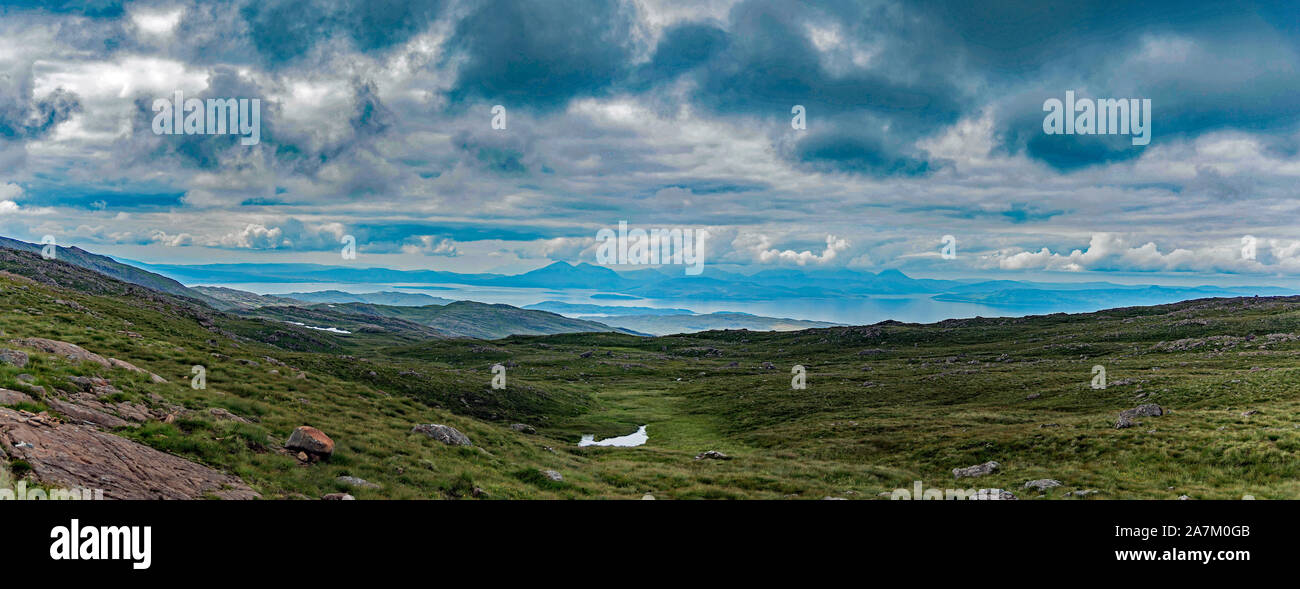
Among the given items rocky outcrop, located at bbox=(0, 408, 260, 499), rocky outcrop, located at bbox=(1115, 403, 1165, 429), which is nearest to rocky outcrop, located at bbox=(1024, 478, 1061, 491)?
rocky outcrop, located at bbox=(1115, 403, 1165, 429)

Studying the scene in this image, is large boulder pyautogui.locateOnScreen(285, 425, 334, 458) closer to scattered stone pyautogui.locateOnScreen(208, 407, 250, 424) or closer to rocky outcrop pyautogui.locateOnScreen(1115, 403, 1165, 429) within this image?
scattered stone pyautogui.locateOnScreen(208, 407, 250, 424)

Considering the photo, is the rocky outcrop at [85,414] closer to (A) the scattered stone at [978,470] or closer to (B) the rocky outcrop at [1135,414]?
(A) the scattered stone at [978,470]

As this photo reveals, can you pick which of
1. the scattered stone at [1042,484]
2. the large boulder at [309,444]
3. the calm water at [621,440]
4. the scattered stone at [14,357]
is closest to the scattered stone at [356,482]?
the large boulder at [309,444]
